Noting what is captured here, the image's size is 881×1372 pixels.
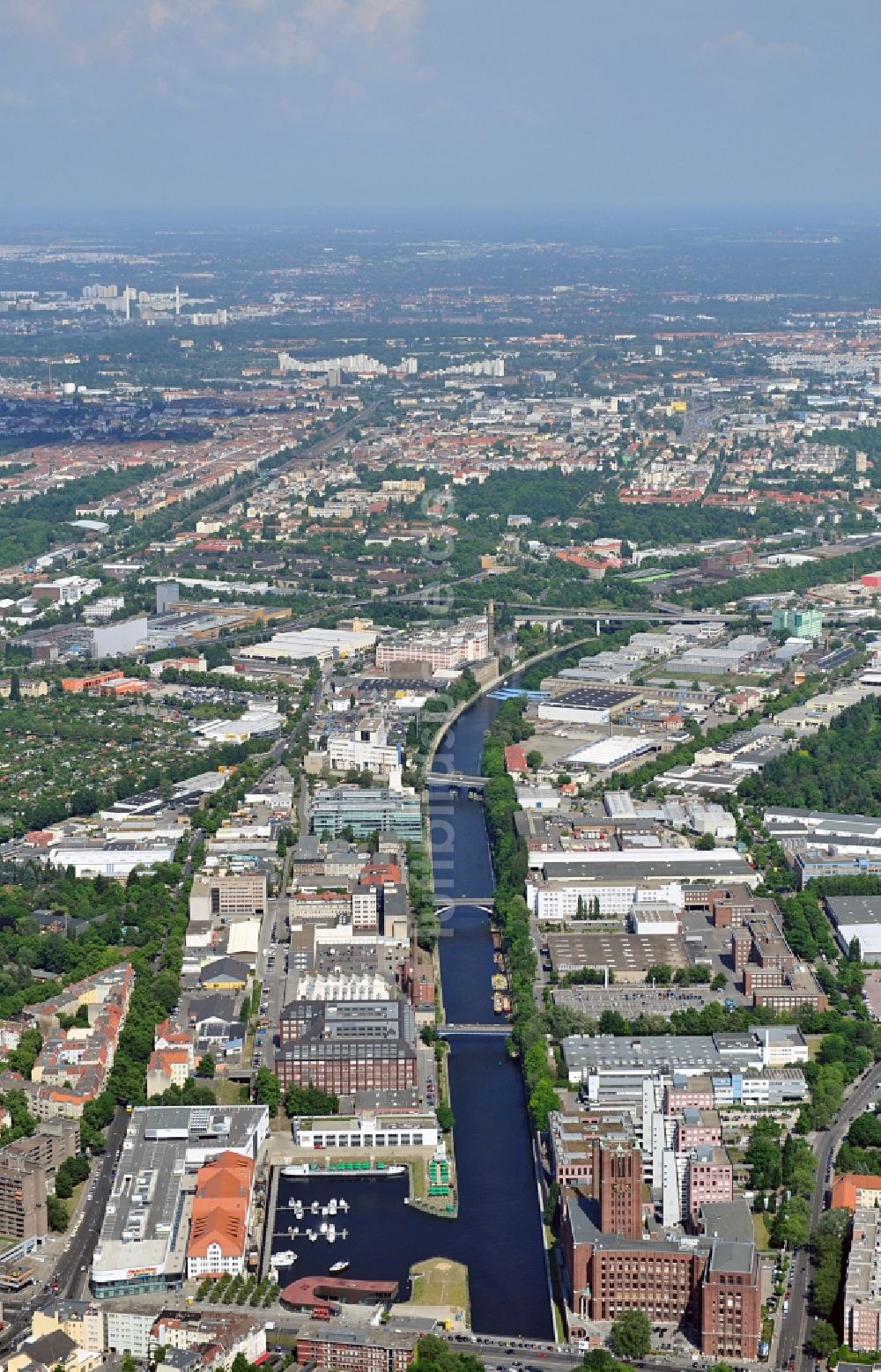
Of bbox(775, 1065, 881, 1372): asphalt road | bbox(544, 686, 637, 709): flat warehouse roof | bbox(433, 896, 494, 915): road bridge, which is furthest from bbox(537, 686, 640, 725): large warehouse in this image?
bbox(775, 1065, 881, 1372): asphalt road

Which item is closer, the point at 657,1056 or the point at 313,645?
the point at 657,1056

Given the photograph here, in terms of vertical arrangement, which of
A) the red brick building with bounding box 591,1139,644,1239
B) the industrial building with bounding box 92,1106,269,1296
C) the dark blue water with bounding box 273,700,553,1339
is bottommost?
the dark blue water with bounding box 273,700,553,1339

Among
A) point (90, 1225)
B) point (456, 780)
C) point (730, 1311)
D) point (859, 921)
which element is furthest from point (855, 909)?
point (90, 1225)

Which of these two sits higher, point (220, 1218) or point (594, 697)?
Answer: point (220, 1218)

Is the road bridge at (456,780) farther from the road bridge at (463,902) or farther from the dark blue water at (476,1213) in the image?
the dark blue water at (476,1213)

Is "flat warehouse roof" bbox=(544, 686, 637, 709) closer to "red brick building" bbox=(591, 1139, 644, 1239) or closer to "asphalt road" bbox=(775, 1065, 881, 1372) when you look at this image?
"asphalt road" bbox=(775, 1065, 881, 1372)

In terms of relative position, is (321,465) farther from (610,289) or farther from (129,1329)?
(610,289)

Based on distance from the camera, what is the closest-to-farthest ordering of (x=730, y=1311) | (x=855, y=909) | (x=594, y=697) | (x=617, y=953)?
(x=730, y=1311) → (x=617, y=953) → (x=855, y=909) → (x=594, y=697)

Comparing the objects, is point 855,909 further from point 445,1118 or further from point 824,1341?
point 824,1341

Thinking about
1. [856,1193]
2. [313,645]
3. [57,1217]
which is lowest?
[313,645]
